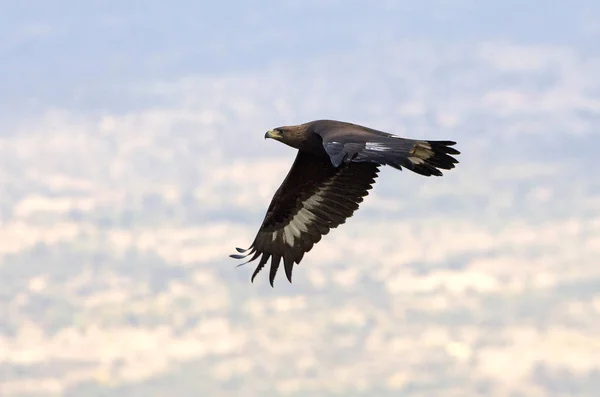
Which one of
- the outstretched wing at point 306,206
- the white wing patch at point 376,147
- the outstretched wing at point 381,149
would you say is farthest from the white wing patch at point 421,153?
the outstretched wing at point 306,206

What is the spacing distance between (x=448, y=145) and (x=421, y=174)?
83 cm

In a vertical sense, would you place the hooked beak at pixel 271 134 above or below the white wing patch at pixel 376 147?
above

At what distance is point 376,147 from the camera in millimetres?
18391

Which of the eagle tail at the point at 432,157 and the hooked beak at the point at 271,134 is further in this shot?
the hooked beak at the point at 271,134

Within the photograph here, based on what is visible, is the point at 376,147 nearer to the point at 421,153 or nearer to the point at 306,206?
the point at 421,153

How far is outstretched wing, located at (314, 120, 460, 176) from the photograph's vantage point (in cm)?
1795

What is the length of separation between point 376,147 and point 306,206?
192 inches

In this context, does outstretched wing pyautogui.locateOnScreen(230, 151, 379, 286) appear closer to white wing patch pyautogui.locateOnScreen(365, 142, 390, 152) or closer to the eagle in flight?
the eagle in flight

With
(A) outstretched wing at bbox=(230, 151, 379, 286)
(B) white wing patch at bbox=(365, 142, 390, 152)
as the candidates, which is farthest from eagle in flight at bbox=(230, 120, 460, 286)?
(B) white wing patch at bbox=(365, 142, 390, 152)

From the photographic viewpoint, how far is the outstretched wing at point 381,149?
17953 mm

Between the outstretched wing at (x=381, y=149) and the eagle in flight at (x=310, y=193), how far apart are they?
21 millimetres

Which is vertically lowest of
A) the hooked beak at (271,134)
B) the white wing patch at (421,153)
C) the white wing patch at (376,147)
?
the white wing patch at (376,147)

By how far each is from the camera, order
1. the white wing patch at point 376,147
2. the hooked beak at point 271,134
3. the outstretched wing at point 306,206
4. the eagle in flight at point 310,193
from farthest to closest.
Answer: the outstretched wing at point 306,206 < the hooked beak at point 271,134 < the eagle in flight at point 310,193 < the white wing patch at point 376,147

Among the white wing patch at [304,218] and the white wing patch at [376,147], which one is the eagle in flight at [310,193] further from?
the white wing patch at [376,147]
